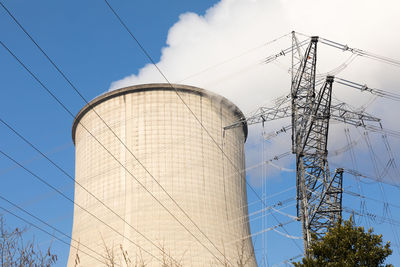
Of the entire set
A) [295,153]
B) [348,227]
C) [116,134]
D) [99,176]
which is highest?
[116,134]

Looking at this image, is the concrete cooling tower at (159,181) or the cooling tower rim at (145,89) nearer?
the concrete cooling tower at (159,181)

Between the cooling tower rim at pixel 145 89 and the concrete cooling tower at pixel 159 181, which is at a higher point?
the cooling tower rim at pixel 145 89

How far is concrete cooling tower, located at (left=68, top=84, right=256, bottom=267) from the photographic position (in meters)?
25.1

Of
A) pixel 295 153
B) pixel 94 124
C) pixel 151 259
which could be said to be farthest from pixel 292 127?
pixel 94 124

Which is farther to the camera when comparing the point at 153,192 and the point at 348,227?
the point at 153,192

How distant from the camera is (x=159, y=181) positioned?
26.3m

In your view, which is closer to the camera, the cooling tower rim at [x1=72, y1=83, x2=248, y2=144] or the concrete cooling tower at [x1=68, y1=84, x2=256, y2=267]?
the concrete cooling tower at [x1=68, y1=84, x2=256, y2=267]

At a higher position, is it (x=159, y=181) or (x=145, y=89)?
(x=145, y=89)

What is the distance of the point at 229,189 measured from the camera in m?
27.2

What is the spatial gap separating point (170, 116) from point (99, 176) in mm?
4648

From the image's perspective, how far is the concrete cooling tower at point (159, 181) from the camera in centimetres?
2514

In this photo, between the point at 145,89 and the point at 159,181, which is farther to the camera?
the point at 145,89

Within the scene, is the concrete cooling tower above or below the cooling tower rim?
below

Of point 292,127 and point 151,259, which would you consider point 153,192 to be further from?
point 292,127
